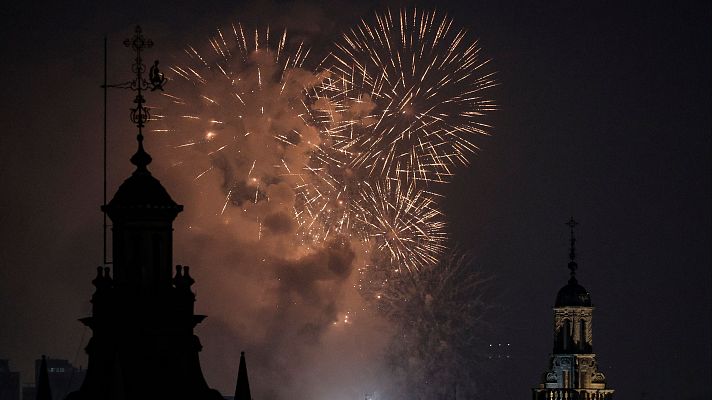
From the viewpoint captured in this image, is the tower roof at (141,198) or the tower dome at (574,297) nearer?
the tower roof at (141,198)

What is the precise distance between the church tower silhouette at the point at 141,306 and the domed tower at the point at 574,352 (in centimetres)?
7197

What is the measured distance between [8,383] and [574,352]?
198ft

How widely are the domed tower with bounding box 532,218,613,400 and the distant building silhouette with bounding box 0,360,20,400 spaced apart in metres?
48.4

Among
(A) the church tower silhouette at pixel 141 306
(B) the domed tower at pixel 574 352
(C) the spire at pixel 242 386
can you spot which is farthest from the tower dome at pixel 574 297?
(A) the church tower silhouette at pixel 141 306

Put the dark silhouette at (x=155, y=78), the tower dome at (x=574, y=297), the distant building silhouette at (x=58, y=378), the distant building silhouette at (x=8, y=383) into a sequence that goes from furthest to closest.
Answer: the distant building silhouette at (x=8, y=383) → the distant building silhouette at (x=58, y=378) → the tower dome at (x=574, y=297) → the dark silhouette at (x=155, y=78)

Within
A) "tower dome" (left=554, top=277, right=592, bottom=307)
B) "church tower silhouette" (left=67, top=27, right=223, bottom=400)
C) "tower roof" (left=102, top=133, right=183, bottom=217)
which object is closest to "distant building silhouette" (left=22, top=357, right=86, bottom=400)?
"tower dome" (left=554, top=277, right=592, bottom=307)

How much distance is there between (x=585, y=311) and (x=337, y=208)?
13554 mm

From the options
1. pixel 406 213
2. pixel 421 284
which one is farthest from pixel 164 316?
pixel 421 284

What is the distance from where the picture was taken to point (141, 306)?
184ft

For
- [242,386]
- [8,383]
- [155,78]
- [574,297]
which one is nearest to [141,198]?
[155,78]

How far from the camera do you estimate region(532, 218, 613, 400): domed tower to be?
12712 cm

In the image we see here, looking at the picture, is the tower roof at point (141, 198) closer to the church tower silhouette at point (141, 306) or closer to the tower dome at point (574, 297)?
the church tower silhouette at point (141, 306)

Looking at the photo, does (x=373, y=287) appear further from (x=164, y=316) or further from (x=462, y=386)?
(x=164, y=316)

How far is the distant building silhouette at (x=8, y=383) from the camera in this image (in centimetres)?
16864
